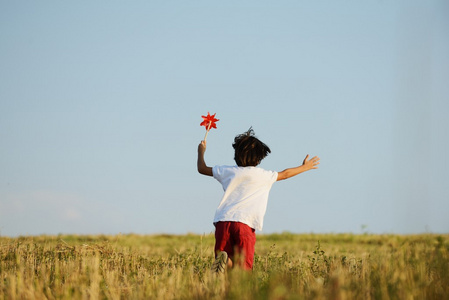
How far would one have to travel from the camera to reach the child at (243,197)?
665 cm

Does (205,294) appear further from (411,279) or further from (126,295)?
(411,279)

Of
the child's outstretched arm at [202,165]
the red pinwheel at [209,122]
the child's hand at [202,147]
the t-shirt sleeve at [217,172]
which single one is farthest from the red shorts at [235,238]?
the red pinwheel at [209,122]

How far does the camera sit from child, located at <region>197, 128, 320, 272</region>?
6.65 m

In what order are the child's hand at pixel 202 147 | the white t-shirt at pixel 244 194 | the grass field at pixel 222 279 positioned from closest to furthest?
the grass field at pixel 222 279 < the white t-shirt at pixel 244 194 < the child's hand at pixel 202 147

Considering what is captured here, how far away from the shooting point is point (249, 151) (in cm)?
705

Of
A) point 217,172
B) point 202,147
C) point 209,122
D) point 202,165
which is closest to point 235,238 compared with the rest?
point 217,172

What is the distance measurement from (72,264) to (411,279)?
451cm

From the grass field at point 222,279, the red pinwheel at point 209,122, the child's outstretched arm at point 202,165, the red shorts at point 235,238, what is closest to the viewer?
the grass field at point 222,279

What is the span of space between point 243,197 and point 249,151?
25.9 inches

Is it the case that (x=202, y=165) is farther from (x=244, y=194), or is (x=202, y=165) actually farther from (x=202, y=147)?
(x=244, y=194)

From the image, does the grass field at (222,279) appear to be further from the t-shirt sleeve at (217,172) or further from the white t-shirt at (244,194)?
the t-shirt sleeve at (217,172)

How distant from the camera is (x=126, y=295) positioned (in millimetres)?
5543

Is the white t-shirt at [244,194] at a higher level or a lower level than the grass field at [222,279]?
higher

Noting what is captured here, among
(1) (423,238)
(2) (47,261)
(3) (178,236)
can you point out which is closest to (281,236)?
(3) (178,236)
